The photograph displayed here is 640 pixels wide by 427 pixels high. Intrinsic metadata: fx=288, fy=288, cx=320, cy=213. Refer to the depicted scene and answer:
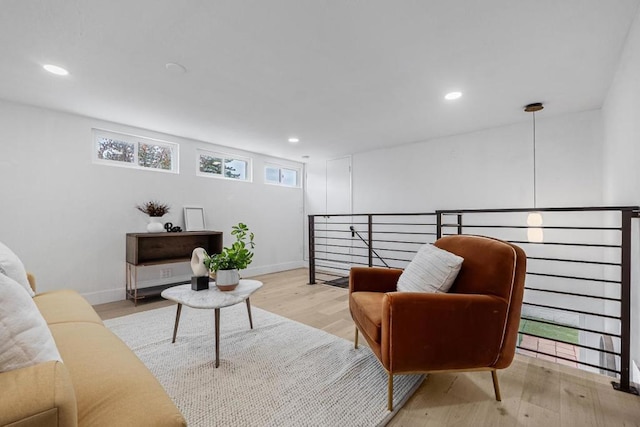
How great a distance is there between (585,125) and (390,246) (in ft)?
9.11

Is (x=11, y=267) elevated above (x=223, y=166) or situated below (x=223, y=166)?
below

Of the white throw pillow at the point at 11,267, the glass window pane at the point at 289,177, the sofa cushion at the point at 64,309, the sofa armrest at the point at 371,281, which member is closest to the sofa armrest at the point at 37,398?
the sofa cushion at the point at 64,309

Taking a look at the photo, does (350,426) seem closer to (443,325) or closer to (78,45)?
(443,325)

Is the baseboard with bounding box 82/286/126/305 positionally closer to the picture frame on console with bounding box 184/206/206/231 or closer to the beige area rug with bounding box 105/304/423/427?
the beige area rug with bounding box 105/304/423/427

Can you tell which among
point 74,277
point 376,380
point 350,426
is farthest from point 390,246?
point 74,277

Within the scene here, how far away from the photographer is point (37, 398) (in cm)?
68

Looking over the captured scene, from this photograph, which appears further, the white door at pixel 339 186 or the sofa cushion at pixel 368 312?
the white door at pixel 339 186

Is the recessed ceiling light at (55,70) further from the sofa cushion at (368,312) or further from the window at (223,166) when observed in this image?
the sofa cushion at (368,312)

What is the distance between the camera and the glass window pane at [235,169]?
15.4ft

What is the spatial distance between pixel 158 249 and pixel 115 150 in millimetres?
1333

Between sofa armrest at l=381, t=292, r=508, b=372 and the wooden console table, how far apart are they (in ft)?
9.75

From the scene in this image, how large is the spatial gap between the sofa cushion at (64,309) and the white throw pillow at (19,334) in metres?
0.85

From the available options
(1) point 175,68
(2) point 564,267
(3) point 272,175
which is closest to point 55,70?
(1) point 175,68

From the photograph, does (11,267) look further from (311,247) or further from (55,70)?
(311,247)
